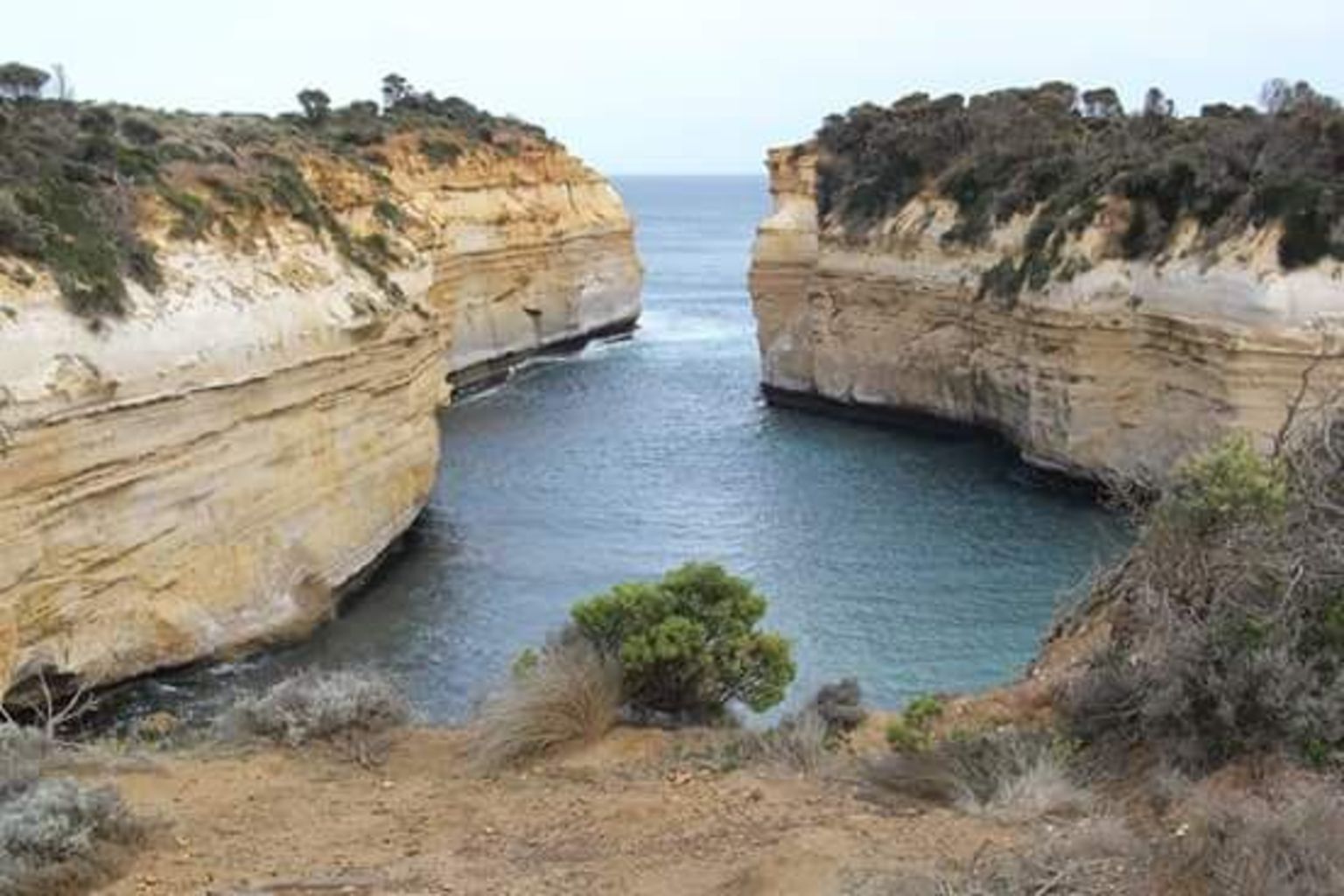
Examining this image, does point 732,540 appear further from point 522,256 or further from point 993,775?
point 522,256

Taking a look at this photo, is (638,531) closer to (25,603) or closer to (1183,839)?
(25,603)

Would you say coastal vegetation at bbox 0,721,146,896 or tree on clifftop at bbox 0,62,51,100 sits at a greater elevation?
tree on clifftop at bbox 0,62,51,100

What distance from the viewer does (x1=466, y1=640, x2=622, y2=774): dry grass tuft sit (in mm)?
9648

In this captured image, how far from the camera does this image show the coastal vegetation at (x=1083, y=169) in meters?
26.6

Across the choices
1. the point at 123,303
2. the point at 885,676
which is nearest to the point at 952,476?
the point at 885,676

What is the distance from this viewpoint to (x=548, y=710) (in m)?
9.87

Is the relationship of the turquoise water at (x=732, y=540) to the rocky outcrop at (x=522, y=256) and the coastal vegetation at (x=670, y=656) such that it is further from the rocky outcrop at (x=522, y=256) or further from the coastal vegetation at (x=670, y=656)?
the rocky outcrop at (x=522, y=256)

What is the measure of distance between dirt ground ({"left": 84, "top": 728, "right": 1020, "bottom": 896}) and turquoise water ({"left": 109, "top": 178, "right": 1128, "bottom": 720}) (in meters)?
7.05

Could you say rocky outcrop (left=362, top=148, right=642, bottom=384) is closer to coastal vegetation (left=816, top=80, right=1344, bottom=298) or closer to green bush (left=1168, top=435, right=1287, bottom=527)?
coastal vegetation (left=816, top=80, right=1344, bottom=298)

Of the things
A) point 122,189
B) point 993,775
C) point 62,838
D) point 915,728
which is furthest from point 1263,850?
point 122,189

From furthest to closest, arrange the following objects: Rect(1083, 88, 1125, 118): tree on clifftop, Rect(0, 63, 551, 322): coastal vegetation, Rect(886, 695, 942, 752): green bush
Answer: Rect(1083, 88, 1125, 118): tree on clifftop, Rect(0, 63, 551, 322): coastal vegetation, Rect(886, 695, 942, 752): green bush

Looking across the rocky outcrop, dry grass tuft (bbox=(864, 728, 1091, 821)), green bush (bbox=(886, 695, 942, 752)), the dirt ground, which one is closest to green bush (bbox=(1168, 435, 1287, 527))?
dry grass tuft (bbox=(864, 728, 1091, 821))

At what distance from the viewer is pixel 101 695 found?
17.3 metres

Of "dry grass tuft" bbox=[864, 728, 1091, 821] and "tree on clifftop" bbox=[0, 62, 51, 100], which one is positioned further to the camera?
"tree on clifftop" bbox=[0, 62, 51, 100]
